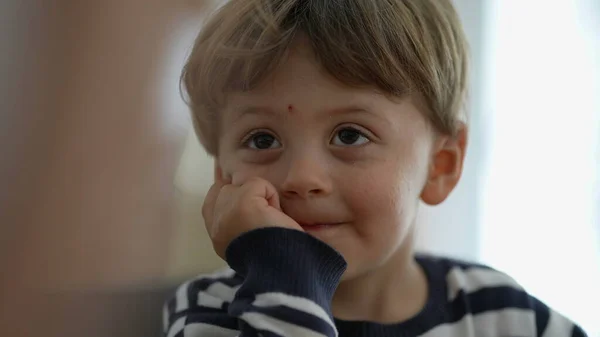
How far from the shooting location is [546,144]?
99cm

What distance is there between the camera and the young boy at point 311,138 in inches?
24.3

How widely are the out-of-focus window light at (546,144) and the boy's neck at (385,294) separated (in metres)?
0.18

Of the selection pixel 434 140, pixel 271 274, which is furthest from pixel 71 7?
pixel 434 140

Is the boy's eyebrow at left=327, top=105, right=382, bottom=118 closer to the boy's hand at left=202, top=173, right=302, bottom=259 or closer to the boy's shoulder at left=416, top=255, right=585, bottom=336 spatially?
the boy's hand at left=202, top=173, right=302, bottom=259

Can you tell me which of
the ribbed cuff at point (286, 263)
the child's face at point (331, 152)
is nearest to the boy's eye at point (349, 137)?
the child's face at point (331, 152)

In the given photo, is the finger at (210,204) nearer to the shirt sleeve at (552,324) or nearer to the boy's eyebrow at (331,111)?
the boy's eyebrow at (331,111)

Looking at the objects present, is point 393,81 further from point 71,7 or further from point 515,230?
point 515,230

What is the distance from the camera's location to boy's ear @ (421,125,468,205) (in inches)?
31.1

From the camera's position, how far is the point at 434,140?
77 cm

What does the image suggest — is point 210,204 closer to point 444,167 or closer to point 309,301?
point 309,301

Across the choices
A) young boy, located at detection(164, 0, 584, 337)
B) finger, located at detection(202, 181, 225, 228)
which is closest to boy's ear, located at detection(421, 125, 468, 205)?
young boy, located at detection(164, 0, 584, 337)

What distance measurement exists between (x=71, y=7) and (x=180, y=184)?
24 centimetres

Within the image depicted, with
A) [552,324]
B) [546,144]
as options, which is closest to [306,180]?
[552,324]

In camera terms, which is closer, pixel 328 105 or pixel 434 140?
pixel 328 105
